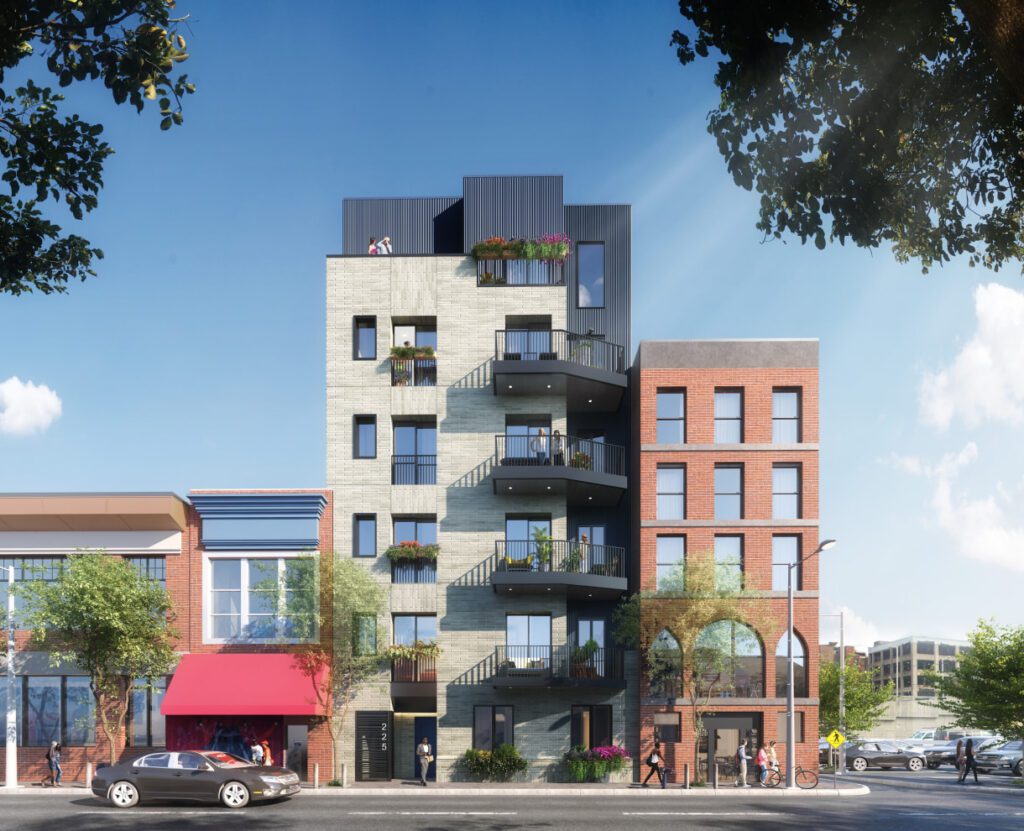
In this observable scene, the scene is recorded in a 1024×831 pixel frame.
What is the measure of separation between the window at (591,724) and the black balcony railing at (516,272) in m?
15.3

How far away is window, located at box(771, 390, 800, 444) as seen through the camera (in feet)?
136

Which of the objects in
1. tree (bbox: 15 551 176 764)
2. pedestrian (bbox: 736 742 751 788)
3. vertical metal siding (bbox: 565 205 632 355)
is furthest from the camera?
vertical metal siding (bbox: 565 205 632 355)

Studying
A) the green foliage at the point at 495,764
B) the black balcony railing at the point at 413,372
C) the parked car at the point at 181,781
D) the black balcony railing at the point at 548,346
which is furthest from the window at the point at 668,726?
the parked car at the point at 181,781

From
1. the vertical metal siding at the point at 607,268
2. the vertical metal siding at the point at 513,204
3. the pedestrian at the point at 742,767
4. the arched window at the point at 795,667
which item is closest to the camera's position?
the pedestrian at the point at 742,767

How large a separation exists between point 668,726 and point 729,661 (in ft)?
11.0

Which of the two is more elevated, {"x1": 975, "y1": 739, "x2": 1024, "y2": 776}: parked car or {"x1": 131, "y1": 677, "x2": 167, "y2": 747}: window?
{"x1": 131, "y1": 677, "x2": 167, "y2": 747}: window

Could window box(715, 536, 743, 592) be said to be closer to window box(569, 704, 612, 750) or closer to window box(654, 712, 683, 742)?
window box(654, 712, 683, 742)

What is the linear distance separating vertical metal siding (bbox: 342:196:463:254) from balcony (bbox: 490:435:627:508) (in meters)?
8.80

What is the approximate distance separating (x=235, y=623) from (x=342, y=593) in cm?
427

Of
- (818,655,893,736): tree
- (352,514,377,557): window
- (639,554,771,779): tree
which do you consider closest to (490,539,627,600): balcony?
(639,554,771,779): tree

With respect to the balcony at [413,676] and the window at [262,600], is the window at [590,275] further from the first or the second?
the balcony at [413,676]

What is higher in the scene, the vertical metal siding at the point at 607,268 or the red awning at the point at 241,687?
the vertical metal siding at the point at 607,268

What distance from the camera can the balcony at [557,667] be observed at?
127ft

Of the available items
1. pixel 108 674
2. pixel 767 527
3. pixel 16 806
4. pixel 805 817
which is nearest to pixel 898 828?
pixel 805 817
